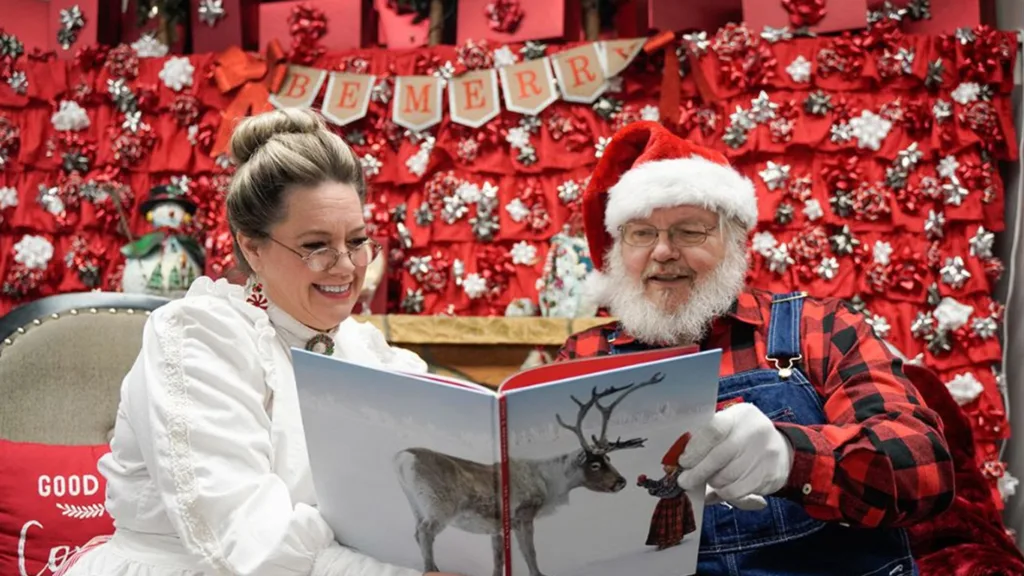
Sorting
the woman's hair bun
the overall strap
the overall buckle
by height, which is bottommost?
the overall buckle

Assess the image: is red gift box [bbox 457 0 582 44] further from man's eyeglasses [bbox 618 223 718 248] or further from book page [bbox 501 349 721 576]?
book page [bbox 501 349 721 576]

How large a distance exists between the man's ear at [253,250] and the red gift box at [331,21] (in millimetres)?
1977

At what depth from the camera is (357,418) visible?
1.13m

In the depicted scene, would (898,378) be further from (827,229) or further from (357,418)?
(827,229)

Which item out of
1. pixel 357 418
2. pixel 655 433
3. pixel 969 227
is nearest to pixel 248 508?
pixel 357 418

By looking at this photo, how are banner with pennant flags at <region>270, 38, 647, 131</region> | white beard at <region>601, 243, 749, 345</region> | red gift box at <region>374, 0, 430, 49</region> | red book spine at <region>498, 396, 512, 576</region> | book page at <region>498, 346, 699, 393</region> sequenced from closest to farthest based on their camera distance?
1. red book spine at <region>498, 396, 512, 576</region>
2. book page at <region>498, 346, 699, 393</region>
3. white beard at <region>601, 243, 749, 345</region>
4. banner with pennant flags at <region>270, 38, 647, 131</region>
5. red gift box at <region>374, 0, 430, 49</region>

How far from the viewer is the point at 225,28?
338 cm

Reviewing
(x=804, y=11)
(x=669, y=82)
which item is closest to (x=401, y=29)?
(x=669, y=82)

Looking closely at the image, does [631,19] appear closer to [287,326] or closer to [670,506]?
[287,326]

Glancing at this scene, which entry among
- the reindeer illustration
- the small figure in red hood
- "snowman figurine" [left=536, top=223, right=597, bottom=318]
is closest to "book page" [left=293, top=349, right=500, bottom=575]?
the reindeer illustration

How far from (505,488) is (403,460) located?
0.14 m

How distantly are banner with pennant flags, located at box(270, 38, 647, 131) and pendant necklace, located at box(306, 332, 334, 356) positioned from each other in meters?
1.69

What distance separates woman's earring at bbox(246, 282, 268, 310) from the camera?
148cm

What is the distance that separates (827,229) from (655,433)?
2.03 metres
